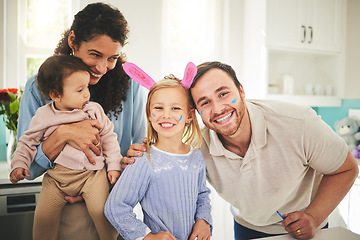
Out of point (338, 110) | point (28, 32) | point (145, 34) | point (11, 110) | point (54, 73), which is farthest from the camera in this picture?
point (338, 110)

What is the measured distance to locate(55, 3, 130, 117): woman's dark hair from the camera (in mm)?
1005

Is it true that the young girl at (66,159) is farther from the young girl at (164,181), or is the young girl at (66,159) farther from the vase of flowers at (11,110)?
the vase of flowers at (11,110)

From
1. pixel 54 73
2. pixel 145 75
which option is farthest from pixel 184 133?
pixel 54 73

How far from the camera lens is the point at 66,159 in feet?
3.35

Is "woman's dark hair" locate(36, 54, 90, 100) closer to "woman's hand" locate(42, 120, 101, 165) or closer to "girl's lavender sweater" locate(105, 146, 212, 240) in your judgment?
"woman's hand" locate(42, 120, 101, 165)

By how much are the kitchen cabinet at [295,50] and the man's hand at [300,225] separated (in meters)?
1.69

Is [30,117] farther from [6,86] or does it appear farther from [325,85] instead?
[325,85]

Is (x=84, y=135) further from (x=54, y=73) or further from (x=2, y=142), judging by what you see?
(x=2, y=142)

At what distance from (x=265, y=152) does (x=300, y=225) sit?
0.33 meters

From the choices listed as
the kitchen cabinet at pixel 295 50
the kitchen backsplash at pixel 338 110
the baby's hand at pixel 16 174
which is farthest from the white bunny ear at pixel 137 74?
the kitchen backsplash at pixel 338 110

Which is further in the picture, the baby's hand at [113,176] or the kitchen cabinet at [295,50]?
the kitchen cabinet at [295,50]

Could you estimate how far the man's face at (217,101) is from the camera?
44.5 inches

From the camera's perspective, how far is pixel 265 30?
8.35 feet

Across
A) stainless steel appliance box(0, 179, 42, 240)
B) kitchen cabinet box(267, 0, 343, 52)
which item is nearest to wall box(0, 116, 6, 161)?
stainless steel appliance box(0, 179, 42, 240)
